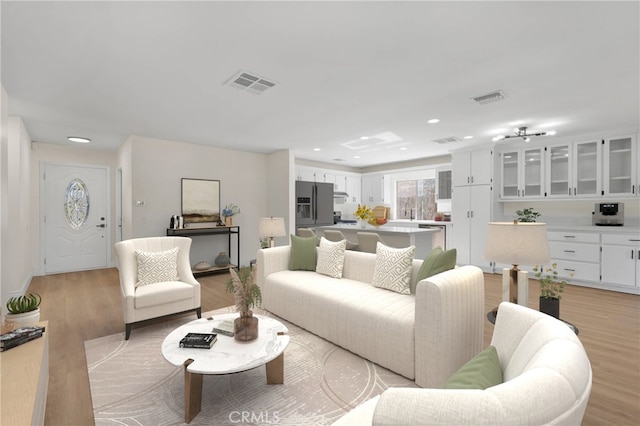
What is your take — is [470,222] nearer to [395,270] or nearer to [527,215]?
[527,215]

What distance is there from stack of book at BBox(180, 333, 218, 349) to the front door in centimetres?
560

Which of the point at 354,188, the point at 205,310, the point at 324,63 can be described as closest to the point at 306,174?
the point at 354,188

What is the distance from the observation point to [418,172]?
7680mm

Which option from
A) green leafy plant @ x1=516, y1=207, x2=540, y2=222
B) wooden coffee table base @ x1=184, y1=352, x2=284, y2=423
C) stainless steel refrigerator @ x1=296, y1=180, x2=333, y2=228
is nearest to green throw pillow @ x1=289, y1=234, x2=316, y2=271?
wooden coffee table base @ x1=184, y1=352, x2=284, y2=423

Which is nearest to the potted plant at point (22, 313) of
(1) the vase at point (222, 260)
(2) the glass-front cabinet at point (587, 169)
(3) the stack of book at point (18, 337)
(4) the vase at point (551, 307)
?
(3) the stack of book at point (18, 337)

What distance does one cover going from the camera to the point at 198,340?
205 centimetres

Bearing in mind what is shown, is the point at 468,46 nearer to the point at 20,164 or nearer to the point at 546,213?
the point at 546,213

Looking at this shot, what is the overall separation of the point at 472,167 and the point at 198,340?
5.99 meters

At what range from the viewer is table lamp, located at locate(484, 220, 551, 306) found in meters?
2.08

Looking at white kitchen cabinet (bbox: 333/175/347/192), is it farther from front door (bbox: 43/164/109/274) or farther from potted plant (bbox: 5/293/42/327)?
potted plant (bbox: 5/293/42/327)

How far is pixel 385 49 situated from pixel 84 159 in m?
6.58

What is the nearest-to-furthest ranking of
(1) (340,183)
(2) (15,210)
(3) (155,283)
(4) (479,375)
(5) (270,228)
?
(4) (479,375) → (3) (155,283) → (2) (15,210) → (5) (270,228) → (1) (340,183)

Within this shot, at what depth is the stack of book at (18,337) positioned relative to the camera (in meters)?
1.76

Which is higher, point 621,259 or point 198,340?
point 621,259
